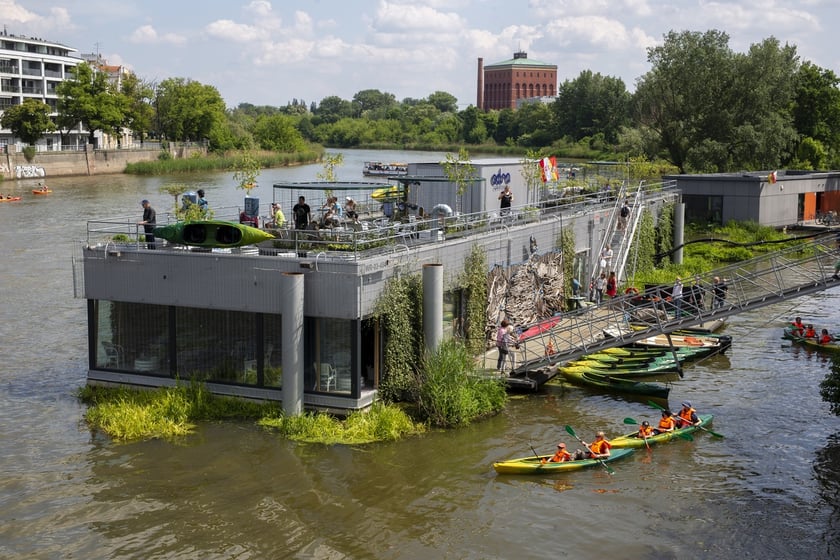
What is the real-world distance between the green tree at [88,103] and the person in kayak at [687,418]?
9925 centimetres

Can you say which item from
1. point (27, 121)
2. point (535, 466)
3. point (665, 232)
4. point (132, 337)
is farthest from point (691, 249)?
point (27, 121)

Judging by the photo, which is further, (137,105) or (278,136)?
(278,136)

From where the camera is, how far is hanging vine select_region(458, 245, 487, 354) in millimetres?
28234

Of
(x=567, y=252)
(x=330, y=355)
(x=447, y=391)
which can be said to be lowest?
(x=447, y=391)

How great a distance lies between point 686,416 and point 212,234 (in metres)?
13.0

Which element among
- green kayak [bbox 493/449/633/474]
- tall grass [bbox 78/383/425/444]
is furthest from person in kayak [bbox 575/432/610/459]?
tall grass [bbox 78/383/425/444]

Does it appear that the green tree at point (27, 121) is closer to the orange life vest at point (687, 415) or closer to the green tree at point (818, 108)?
the green tree at point (818, 108)

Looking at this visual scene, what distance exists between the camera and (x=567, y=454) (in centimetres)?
2211

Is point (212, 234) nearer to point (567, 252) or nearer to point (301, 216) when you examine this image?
point (301, 216)

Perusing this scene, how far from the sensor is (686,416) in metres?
24.7

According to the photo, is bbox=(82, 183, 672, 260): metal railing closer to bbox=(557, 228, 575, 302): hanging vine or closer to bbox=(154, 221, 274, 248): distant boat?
bbox=(154, 221, 274, 248): distant boat

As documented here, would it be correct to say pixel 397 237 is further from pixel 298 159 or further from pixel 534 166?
pixel 298 159

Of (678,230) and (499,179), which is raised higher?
(499,179)

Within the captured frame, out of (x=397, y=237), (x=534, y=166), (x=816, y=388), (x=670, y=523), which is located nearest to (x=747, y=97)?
(x=534, y=166)
